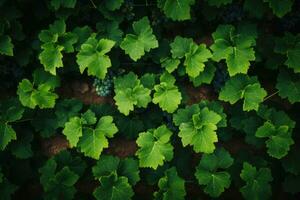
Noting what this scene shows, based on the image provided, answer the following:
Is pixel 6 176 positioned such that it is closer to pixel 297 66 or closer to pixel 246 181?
pixel 246 181

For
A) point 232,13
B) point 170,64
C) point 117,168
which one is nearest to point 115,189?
point 117,168

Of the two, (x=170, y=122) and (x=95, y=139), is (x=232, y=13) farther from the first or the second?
(x=95, y=139)

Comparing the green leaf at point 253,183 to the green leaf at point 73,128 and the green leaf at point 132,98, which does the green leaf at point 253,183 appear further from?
the green leaf at point 73,128

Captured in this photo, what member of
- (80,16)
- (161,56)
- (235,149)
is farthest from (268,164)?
(80,16)

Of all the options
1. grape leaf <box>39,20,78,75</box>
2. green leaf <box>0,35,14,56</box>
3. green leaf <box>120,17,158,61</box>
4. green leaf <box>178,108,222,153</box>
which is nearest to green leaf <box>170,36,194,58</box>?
green leaf <box>120,17,158,61</box>

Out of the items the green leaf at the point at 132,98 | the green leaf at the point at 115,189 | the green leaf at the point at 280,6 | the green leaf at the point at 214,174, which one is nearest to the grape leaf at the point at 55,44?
the green leaf at the point at 132,98

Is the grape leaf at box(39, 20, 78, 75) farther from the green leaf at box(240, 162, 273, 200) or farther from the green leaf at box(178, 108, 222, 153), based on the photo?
the green leaf at box(240, 162, 273, 200)
